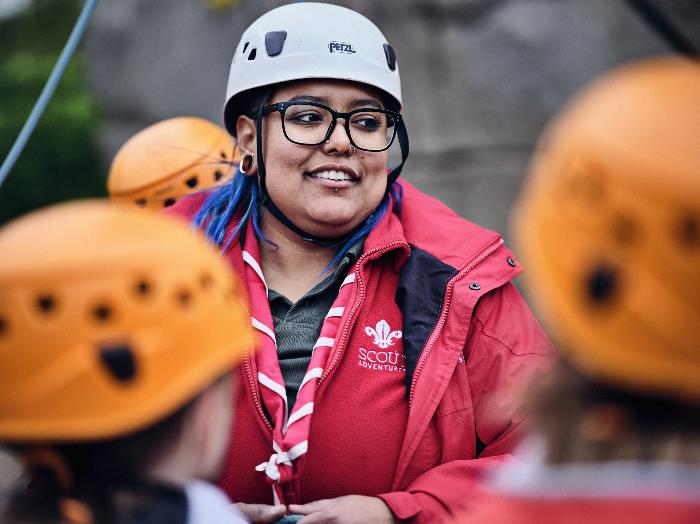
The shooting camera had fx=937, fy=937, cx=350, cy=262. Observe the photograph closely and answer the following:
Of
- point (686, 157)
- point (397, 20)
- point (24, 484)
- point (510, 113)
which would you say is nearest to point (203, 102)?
point (397, 20)

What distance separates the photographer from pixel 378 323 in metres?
2.99

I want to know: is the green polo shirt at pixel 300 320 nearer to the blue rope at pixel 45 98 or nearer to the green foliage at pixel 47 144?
the blue rope at pixel 45 98

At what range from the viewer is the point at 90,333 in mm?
1604

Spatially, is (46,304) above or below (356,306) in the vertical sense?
above

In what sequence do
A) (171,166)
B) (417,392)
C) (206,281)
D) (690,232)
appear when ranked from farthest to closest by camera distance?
(171,166) → (417,392) → (206,281) → (690,232)

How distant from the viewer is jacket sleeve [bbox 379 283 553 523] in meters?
2.79

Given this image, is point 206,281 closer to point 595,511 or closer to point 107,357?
point 107,357

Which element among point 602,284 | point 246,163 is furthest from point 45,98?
point 602,284

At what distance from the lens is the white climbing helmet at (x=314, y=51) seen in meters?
3.11

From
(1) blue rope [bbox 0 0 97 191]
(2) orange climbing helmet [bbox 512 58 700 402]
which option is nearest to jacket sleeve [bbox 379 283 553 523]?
(2) orange climbing helmet [bbox 512 58 700 402]

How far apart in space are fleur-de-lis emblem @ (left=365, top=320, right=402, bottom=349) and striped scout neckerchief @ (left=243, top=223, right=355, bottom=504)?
112 mm

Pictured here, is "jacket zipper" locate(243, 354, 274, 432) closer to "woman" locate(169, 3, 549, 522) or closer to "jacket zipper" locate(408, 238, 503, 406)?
"woman" locate(169, 3, 549, 522)

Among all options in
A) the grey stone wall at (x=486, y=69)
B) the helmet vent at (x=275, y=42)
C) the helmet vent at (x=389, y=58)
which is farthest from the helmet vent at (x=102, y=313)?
the grey stone wall at (x=486, y=69)

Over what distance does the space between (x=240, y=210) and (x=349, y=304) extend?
67 cm
